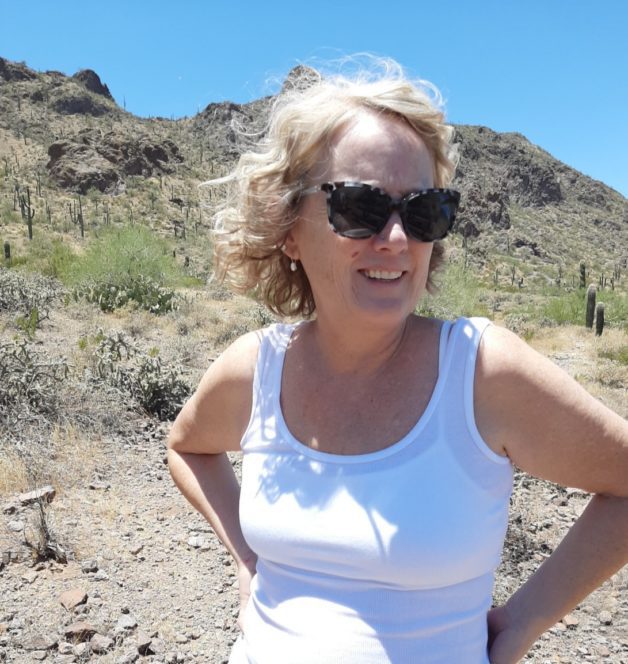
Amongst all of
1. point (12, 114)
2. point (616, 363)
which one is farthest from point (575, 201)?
point (616, 363)

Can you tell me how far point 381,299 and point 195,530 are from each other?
11.0ft

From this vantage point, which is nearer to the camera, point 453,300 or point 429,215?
point 429,215

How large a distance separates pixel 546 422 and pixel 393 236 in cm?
53

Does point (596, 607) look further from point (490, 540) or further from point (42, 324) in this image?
point (42, 324)

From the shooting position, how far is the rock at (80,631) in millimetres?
3234

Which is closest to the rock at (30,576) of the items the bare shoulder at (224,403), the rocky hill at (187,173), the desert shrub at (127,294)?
the bare shoulder at (224,403)

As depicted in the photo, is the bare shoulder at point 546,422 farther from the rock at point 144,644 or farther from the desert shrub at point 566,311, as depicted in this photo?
the desert shrub at point 566,311

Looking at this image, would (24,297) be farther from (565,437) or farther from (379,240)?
(565,437)

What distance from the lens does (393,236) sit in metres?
1.49

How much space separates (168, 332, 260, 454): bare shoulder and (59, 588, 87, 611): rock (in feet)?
6.90

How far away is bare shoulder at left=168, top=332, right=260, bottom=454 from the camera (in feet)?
5.70

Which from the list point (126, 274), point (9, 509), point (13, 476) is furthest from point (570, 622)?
point (126, 274)

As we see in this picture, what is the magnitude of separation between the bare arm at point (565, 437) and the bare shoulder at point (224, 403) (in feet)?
2.17

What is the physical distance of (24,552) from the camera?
3945 millimetres
